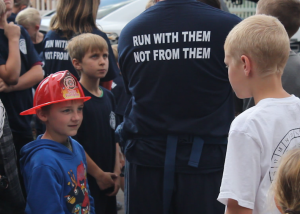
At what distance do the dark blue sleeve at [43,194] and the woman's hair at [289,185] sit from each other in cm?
121

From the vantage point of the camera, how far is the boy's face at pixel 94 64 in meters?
3.30

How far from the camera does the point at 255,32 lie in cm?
179

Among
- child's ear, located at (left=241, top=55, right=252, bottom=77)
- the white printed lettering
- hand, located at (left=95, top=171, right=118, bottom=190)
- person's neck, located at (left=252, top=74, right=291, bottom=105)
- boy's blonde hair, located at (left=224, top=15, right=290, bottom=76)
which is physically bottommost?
hand, located at (left=95, top=171, right=118, bottom=190)

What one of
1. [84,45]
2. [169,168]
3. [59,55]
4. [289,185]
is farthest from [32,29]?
[289,185]

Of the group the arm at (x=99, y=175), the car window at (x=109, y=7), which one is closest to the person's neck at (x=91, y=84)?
the arm at (x=99, y=175)

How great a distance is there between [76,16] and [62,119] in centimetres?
147

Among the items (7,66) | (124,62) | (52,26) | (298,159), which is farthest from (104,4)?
(298,159)

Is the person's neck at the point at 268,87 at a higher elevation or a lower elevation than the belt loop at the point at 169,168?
higher

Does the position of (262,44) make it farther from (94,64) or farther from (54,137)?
(94,64)

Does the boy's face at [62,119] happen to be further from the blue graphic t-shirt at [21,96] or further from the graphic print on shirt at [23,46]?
the graphic print on shirt at [23,46]

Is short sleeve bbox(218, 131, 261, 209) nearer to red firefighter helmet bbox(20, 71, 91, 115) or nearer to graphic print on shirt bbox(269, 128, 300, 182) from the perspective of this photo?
graphic print on shirt bbox(269, 128, 300, 182)

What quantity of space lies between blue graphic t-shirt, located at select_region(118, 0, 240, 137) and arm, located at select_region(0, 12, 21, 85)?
1117 millimetres

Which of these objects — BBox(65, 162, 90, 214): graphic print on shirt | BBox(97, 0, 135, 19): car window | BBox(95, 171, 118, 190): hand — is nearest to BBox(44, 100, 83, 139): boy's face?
BBox(65, 162, 90, 214): graphic print on shirt

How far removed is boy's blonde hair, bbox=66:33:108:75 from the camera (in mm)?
3352
